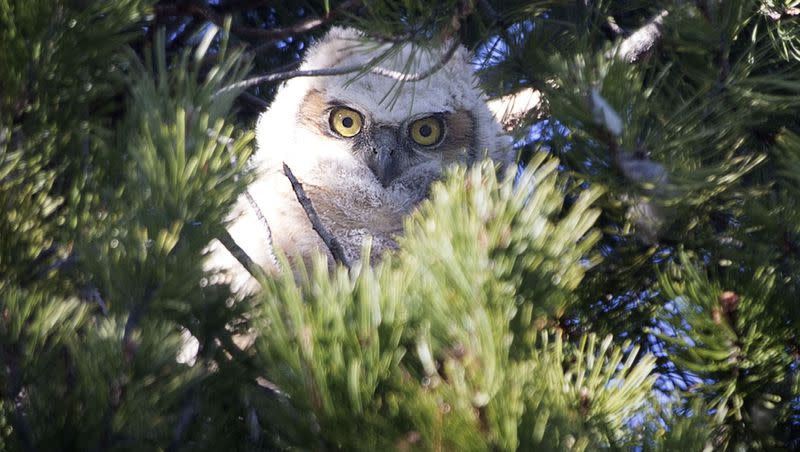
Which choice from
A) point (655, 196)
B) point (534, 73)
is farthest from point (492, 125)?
point (655, 196)

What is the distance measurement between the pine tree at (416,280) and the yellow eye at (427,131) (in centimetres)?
72

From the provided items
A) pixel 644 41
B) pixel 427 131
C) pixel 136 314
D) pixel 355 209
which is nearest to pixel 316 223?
pixel 136 314

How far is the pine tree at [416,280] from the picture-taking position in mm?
895

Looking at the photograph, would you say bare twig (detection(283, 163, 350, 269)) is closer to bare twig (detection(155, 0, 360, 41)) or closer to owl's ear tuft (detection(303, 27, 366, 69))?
bare twig (detection(155, 0, 360, 41))

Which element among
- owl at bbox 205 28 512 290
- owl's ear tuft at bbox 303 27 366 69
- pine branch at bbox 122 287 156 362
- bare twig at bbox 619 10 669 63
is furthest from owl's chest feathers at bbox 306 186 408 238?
pine branch at bbox 122 287 156 362

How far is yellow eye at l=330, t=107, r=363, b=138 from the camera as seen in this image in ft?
8.13

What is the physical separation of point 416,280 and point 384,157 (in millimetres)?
1490

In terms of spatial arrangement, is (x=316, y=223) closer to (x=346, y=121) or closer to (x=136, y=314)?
(x=136, y=314)

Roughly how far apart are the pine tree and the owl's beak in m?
0.72

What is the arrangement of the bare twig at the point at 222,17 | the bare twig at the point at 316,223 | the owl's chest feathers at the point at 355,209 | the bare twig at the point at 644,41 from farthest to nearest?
the owl's chest feathers at the point at 355,209 < the bare twig at the point at 222,17 < the bare twig at the point at 644,41 < the bare twig at the point at 316,223

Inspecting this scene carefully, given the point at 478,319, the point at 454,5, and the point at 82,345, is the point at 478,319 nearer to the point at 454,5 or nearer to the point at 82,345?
the point at 82,345

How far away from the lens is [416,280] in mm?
961

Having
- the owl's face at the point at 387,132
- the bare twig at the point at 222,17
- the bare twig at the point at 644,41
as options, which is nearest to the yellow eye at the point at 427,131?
the owl's face at the point at 387,132

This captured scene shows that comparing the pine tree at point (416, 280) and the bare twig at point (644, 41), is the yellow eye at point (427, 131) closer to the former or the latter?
the pine tree at point (416, 280)
